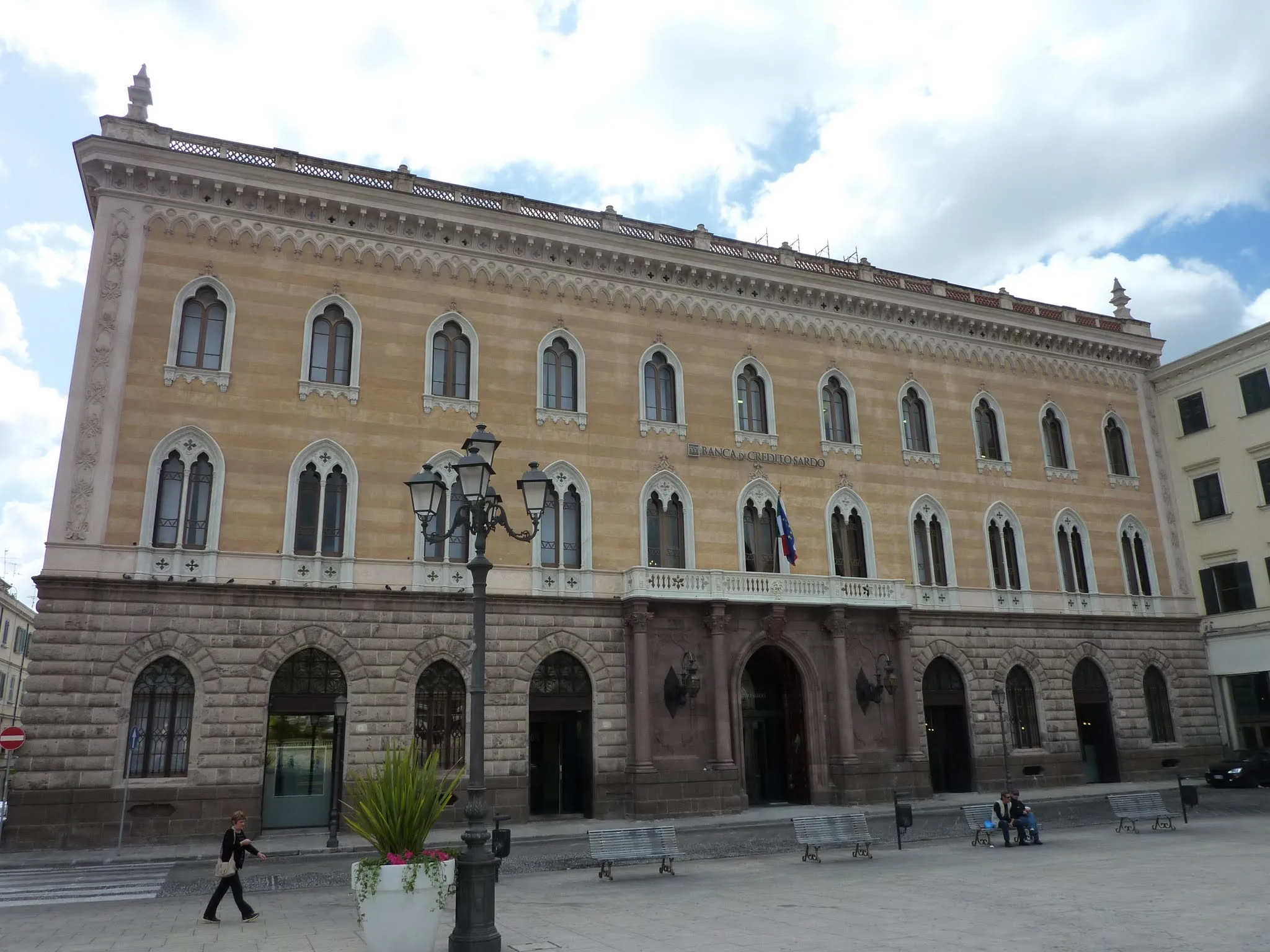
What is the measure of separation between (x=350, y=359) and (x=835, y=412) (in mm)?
16150

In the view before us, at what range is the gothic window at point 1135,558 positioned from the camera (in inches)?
1436

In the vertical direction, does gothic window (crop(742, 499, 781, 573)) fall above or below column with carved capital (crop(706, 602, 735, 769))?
above

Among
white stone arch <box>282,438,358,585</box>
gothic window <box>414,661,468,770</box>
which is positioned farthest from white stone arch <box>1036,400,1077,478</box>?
white stone arch <box>282,438,358,585</box>

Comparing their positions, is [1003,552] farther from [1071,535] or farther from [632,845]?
[632,845]

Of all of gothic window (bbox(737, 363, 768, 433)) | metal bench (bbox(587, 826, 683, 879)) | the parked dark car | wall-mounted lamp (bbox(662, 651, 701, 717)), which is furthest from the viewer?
gothic window (bbox(737, 363, 768, 433))

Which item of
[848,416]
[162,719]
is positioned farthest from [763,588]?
[162,719]

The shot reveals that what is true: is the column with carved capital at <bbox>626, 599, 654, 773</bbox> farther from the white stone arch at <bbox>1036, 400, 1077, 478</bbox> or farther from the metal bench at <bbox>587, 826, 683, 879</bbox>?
the white stone arch at <bbox>1036, 400, 1077, 478</bbox>

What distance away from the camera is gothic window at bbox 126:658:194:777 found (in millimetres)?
22500

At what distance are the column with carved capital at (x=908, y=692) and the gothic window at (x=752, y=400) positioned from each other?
25.3 ft

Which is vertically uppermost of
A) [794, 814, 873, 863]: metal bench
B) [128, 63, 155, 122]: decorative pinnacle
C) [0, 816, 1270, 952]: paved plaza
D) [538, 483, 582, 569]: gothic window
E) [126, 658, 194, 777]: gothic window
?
[128, 63, 155, 122]: decorative pinnacle

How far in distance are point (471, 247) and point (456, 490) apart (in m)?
7.69

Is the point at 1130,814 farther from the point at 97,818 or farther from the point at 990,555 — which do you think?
the point at 97,818

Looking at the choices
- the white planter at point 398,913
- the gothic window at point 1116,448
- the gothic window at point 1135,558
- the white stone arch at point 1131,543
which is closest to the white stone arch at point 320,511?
the white planter at point 398,913

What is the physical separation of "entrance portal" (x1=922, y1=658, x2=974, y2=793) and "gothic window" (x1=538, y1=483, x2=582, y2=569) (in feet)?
41.6
